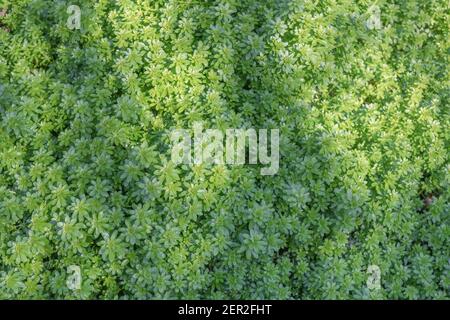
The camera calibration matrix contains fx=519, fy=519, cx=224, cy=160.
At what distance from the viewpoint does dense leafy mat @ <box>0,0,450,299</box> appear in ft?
12.3

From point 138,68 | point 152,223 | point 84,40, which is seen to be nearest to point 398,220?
point 152,223

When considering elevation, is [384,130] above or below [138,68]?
below

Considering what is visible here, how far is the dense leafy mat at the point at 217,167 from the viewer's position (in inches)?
147

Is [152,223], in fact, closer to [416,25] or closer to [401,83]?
[401,83]

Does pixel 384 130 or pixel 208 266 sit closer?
pixel 208 266

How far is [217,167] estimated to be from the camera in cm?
380

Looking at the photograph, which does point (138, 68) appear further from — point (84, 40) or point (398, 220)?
point (398, 220)

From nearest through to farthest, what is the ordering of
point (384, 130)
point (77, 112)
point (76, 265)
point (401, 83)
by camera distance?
1. point (76, 265)
2. point (77, 112)
3. point (384, 130)
4. point (401, 83)

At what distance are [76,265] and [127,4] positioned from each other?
2130mm

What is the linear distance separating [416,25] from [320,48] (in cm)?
112

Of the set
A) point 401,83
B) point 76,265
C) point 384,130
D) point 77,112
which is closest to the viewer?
point 76,265

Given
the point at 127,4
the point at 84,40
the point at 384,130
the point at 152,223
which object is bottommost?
the point at 152,223

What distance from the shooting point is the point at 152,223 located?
12.3 ft

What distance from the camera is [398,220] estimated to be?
13.4ft
